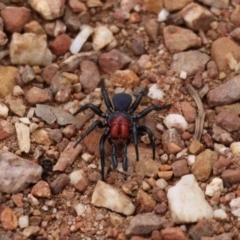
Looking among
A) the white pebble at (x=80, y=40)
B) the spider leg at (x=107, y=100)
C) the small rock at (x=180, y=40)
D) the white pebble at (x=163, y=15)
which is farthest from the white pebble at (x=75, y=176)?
the white pebble at (x=163, y=15)

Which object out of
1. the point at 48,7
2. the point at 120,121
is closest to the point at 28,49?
the point at 48,7

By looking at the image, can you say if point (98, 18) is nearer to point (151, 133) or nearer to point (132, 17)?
point (132, 17)

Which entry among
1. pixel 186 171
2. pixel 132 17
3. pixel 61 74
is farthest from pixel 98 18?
pixel 186 171

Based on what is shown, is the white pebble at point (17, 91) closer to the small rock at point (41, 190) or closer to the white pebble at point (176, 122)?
the small rock at point (41, 190)

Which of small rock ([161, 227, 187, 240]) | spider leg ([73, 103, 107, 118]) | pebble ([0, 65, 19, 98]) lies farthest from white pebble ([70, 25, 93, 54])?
small rock ([161, 227, 187, 240])

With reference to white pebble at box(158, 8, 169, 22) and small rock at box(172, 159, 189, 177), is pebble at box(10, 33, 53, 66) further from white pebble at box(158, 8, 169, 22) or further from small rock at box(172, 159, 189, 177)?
small rock at box(172, 159, 189, 177)

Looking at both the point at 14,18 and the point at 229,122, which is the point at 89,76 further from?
the point at 229,122
